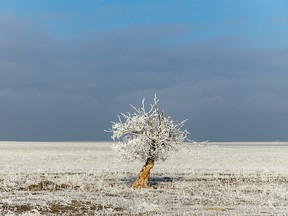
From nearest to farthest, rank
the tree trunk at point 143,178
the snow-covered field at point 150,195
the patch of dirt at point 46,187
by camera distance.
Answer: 1. the snow-covered field at point 150,195
2. the patch of dirt at point 46,187
3. the tree trunk at point 143,178

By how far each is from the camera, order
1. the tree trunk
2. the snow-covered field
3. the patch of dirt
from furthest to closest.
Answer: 1. the tree trunk
2. the patch of dirt
3. the snow-covered field

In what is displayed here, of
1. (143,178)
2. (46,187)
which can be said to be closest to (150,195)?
(143,178)

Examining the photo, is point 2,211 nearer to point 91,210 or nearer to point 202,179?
point 91,210

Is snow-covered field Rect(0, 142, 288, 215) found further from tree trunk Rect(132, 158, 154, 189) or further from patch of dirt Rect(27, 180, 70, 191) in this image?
tree trunk Rect(132, 158, 154, 189)

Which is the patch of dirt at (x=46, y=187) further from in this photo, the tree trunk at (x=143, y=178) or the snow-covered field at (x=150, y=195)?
the tree trunk at (x=143, y=178)

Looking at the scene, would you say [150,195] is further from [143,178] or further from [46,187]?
[46,187]

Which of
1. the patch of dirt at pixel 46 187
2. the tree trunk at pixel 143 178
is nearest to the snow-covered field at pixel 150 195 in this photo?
the patch of dirt at pixel 46 187

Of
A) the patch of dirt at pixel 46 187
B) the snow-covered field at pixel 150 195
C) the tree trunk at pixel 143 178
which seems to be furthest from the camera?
the tree trunk at pixel 143 178

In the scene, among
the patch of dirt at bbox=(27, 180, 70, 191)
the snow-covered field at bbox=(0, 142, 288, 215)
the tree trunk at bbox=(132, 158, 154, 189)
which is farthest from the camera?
the tree trunk at bbox=(132, 158, 154, 189)

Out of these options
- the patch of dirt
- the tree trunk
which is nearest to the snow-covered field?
the patch of dirt

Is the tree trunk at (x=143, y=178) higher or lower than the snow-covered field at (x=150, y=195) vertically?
higher

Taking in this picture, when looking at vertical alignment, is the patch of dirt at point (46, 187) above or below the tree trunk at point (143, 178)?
below

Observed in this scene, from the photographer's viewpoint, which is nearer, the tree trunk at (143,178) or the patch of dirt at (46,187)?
the patch of dirt at (46,187)

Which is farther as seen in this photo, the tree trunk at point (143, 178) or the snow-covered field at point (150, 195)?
the tree trunk at point (143, 178)
